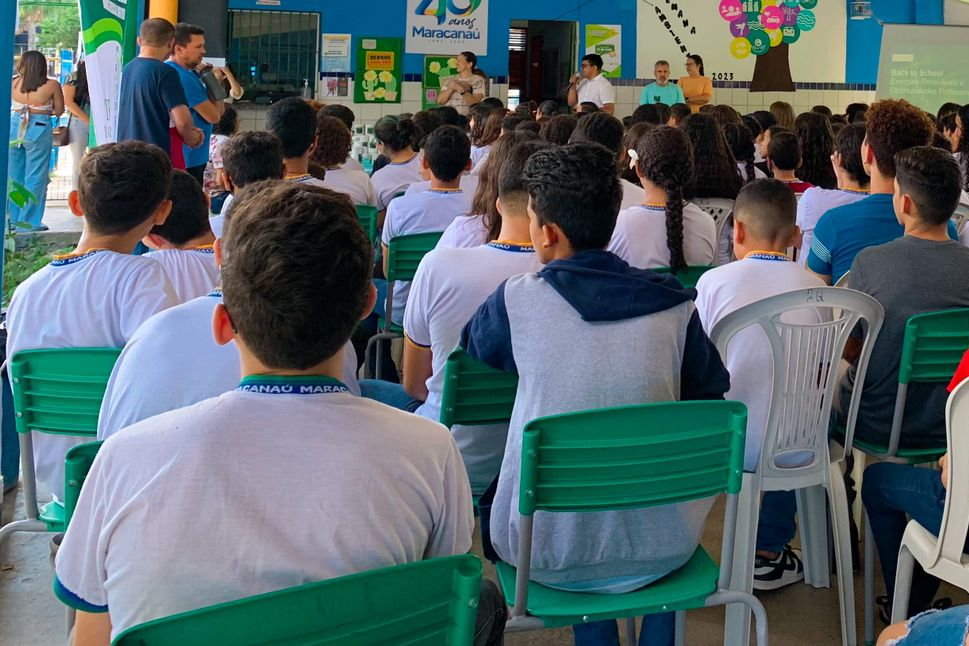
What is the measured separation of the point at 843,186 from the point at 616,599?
296 centimetres

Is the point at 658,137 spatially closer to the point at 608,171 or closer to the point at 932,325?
the point at 932,325

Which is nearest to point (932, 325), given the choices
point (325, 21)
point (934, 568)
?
point (934, 568)

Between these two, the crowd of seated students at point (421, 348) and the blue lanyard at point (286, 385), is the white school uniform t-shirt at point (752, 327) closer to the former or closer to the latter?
the crowd of seated students at point (421, 348)

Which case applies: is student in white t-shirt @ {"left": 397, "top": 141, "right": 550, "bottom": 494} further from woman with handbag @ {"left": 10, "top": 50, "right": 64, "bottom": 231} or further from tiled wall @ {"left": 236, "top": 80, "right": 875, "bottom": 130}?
tiled wall @ {"left": 236, "top": 80, "right": 875, "bottom": 130}

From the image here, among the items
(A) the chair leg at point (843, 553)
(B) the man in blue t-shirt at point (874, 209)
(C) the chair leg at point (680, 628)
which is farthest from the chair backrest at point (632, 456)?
(B) the man in blue t-shirt at point (874, 209)

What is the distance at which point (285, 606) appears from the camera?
1138 mm

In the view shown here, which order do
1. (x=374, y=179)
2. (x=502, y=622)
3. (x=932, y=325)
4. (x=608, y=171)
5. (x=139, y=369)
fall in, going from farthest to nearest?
1. (x=374, y=179)
2. (x=932, y=325)
3. (x=608, y=171)
4. (x=139, y=369)
5. (x=502, y=622)

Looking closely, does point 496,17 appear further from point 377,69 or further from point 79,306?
point 79,306

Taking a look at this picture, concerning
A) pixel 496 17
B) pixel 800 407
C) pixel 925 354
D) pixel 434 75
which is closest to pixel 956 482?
pixel 800 407

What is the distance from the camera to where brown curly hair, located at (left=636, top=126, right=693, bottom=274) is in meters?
3.64

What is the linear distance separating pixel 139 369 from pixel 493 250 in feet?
3.57

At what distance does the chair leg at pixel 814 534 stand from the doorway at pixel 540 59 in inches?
415

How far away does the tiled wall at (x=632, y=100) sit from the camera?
456 inches

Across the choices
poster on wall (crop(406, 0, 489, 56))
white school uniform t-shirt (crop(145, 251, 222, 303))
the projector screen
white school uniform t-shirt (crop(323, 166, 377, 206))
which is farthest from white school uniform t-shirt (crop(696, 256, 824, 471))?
the projector screen
